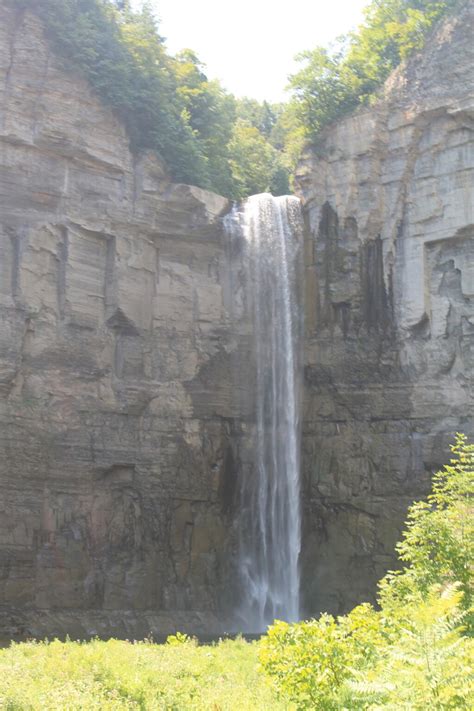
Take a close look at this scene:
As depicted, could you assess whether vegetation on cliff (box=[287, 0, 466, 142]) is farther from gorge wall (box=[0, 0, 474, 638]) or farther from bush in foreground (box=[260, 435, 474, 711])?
bush in foreground (box=[260, 435, 474, 711])

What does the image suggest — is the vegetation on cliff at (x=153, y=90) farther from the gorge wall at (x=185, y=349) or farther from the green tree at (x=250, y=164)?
the gorge wall at (x=185, y=349)

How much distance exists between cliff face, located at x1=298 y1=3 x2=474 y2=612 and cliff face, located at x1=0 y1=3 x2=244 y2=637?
11.8ft

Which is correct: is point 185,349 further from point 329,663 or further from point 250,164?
point 329,663

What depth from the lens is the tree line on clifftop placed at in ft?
111

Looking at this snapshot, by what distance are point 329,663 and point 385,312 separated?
911 inches

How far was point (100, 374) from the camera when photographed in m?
31.3

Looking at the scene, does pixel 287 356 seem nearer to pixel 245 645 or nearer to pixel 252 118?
pixel 245 645

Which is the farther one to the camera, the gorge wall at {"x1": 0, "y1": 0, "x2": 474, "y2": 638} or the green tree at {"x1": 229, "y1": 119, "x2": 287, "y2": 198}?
the green tree at {"x1": 229, "y1": 119, "x2": 287, "y2": 198}

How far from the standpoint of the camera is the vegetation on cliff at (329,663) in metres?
8.83

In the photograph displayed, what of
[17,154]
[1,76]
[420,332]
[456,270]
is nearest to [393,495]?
[420,332]

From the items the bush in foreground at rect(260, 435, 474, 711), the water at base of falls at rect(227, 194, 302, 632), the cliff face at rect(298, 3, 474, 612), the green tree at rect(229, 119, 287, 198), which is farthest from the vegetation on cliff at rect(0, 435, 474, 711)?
the green tree at rect(229, 119, 287, 198)

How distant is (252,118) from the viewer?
63125 mm

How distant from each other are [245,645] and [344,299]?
1514 cm

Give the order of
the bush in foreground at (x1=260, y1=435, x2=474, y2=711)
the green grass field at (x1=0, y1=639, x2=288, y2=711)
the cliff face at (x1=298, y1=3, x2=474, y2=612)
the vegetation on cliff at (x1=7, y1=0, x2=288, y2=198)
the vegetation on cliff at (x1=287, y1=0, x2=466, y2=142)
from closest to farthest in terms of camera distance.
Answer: the bush in foreground at (x1=260, y1=435, x2=474, y2=711), the green grass field at (x1=0, y1=639, x2=288, y2=711), the cliff face at (x1=298, y1=3, x2=474, y2=612), the vegetation on cliff at (x1=7, y1=0, x2=288, y2=198), the vegetation on cliff at (x1=287, y1=0, x2=466, y2=142)
